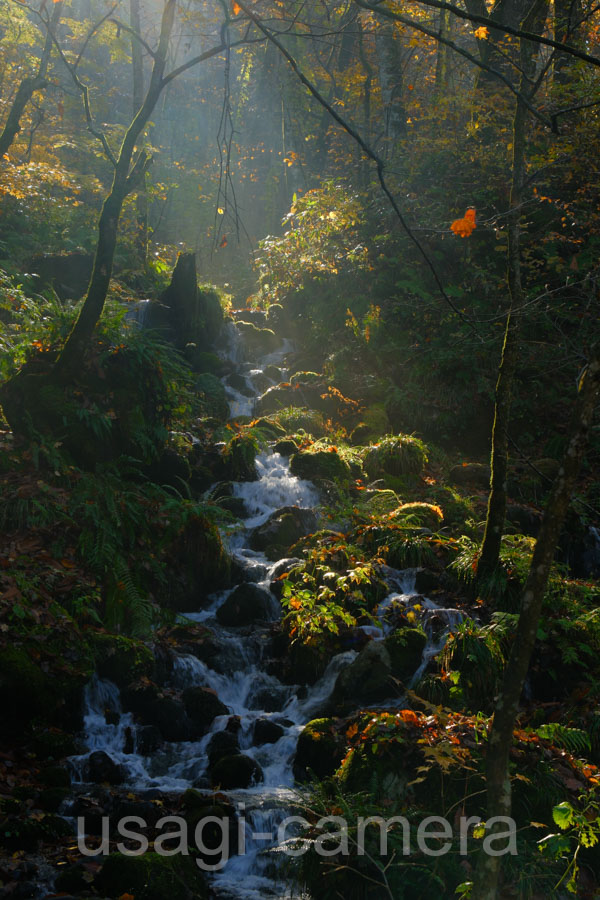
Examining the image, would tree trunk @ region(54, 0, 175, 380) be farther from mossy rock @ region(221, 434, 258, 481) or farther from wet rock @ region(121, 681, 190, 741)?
wet rock @ region(121, 681, 190, 741)

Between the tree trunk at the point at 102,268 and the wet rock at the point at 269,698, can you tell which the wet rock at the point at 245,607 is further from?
the tree trunk at the point at 102,268

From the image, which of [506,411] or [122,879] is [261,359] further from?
[122,879]

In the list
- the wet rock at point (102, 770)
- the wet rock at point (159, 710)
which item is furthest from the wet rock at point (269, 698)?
the wet rock at point (102, 770)

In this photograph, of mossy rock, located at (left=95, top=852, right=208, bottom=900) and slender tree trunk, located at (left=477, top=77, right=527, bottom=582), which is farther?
slender tree trunk, located at (left=477, top=77, right=527, bottom=582)

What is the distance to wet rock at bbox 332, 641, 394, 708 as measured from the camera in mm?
6164

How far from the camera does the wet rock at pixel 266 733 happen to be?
5922 millimetres

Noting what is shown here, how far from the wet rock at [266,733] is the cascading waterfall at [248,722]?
0.11 ft

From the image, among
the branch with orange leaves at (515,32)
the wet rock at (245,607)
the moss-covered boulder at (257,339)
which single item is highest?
the moss-covered boulder at (257,339)

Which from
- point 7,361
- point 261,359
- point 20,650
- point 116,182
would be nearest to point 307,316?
point 261,359

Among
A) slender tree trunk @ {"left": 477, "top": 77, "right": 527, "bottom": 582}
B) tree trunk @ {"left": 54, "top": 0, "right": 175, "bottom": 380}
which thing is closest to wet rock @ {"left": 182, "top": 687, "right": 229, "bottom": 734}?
slender tree trunk @ {"left": 477, "top": 77, "right": 527, "bottom": 582}

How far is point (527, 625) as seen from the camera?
2932 millimetres

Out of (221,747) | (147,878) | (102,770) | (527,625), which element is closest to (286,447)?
(221,747)

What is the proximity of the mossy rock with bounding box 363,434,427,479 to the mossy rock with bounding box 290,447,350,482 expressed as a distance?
499 millimetres

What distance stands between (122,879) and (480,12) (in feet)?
57.0
